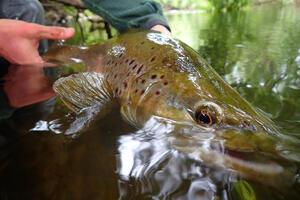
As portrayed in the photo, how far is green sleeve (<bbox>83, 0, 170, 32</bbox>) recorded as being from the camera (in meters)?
2.48

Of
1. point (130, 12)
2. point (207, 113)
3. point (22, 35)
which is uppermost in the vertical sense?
point (130, 12)

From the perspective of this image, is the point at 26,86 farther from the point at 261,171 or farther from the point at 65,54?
the point at 261,171

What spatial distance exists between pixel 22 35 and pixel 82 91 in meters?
0.65

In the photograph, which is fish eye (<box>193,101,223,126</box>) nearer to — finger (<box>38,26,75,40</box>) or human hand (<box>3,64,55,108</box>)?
human hand (<box>3,64,55,108</box>)

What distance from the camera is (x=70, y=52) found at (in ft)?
7.89

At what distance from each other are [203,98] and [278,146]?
12.1 inches

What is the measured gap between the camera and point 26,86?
1939 millimetres

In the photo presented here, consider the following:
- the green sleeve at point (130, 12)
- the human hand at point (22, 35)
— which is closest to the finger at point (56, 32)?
the human hand at point (22, 35)

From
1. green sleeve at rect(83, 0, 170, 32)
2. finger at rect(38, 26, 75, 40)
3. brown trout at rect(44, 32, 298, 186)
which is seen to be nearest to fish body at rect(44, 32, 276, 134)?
brown trout at rect(44, 32, 298, 186)

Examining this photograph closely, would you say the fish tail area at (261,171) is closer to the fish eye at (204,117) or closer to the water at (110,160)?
the water at (110,160)

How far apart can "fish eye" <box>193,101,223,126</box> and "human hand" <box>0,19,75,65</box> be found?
105cm

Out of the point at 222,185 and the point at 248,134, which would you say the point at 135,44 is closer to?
the point at 248,134

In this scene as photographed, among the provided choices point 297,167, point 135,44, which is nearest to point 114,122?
point 135,44

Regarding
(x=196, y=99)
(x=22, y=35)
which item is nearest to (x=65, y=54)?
(x=22, y=35)
